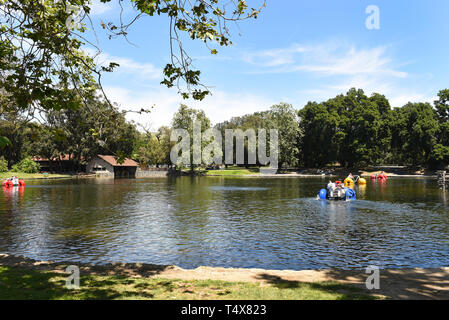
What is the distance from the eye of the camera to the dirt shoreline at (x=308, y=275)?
29.2 feet

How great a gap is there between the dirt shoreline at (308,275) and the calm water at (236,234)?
262 centimetres

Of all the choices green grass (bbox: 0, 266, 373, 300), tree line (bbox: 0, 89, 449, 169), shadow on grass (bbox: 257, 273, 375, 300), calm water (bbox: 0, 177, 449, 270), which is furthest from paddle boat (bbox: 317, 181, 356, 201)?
tree line (bbox: 0, 89, 449, 169)

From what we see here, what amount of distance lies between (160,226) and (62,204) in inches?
657

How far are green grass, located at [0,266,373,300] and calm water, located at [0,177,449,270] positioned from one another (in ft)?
15.1

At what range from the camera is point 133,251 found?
16.6 metres

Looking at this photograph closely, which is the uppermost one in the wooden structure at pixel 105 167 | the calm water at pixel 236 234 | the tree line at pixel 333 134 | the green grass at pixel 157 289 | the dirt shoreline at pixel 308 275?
the tree line at pixel 333 134

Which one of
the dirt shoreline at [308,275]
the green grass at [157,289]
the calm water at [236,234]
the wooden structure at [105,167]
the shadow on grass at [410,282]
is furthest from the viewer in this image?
the wooden structure at [105,167]

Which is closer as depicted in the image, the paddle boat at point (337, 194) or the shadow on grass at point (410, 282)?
the shadow on grass at point (410, 282)

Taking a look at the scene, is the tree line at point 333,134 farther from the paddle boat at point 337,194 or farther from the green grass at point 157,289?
the green grass at point 157,289

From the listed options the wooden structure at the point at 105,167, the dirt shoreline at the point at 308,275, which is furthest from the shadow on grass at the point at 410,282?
the wooden structure at the point at 105,167

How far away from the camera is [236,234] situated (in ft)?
67.3
